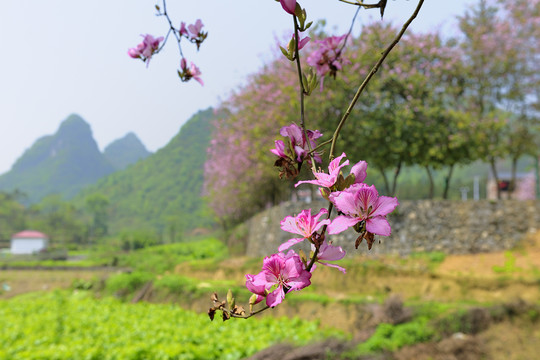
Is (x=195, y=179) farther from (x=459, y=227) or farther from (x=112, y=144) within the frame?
(x=112, y=144)

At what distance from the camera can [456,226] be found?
10469 millimetres

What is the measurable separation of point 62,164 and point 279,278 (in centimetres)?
14451

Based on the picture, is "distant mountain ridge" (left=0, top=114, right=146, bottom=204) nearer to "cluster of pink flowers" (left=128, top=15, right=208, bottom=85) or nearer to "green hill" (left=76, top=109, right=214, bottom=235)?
"green hill" (left=76, top=109, right=214, bottom=235)

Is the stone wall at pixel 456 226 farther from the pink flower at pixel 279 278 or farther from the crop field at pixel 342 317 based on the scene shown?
the pink flower at pixel 279 278

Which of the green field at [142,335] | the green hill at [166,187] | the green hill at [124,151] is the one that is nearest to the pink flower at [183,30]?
the green field at [142,335]

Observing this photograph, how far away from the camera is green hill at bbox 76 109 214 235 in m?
59.1

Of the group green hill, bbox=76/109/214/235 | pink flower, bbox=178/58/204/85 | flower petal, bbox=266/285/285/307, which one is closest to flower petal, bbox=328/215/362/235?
flower petal, bbox=266/285/285/307

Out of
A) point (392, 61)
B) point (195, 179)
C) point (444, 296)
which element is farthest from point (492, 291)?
point (195, 179)

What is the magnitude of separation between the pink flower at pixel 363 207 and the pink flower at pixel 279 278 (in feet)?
0.34

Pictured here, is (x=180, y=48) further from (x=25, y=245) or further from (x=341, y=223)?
(x=25, y=245)

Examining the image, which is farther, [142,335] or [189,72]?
[142,335]

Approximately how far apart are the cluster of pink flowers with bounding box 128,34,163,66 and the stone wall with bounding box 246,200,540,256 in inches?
352

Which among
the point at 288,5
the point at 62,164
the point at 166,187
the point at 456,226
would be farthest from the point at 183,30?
the point at 62,164

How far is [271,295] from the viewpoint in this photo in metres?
0.67
